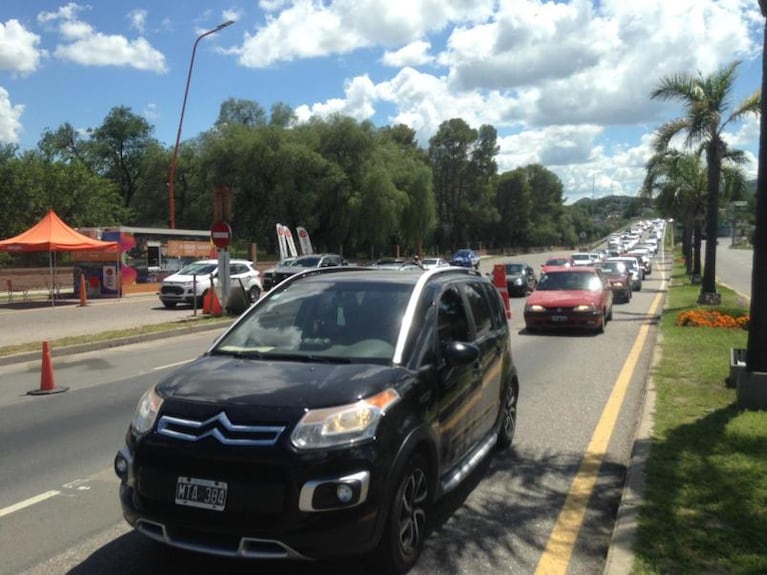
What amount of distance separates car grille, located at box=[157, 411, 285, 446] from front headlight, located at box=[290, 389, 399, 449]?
12 cm

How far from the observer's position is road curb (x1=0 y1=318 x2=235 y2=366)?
41.7 ft

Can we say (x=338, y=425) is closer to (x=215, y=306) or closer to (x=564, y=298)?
(x=564, y=298)

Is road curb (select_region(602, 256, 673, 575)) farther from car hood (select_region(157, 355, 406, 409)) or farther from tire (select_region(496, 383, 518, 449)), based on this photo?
car hood (select_region(157, 355, 406, 409))

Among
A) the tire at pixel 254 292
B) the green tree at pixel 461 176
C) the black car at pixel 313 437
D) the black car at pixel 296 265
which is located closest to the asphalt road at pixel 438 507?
the black car at pixel 313 437

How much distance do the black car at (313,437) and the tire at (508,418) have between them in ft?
4.63

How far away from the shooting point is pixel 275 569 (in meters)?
4.04

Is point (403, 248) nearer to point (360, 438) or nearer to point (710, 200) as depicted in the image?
point (710, 200)

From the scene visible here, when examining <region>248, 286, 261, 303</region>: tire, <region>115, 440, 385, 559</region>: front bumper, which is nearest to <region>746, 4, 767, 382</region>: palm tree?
<region>115, 440, 385, 559</region>: front bumper

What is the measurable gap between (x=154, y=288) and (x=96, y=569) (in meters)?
30.1

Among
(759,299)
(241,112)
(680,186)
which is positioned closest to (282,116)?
(241,112)

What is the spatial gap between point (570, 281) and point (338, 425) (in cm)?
1445

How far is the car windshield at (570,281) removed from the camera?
1686 centimetres

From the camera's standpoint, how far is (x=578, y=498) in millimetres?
5219

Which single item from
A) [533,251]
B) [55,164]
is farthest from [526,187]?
[55,164]
